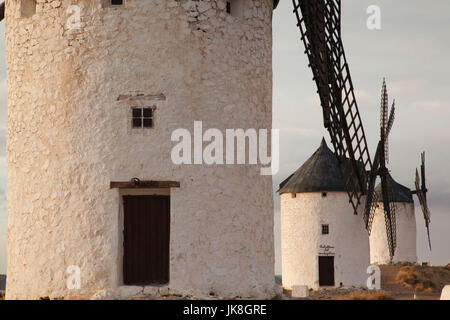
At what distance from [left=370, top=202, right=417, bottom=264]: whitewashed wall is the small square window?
28374mm

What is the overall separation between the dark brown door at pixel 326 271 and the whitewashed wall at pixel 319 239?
0.17 metres

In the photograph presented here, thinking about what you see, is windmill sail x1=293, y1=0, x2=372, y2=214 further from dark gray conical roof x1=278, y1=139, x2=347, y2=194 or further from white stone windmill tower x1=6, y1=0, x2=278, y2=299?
dark gray conical roof x1=278, y1=139, x2=347, y2=194

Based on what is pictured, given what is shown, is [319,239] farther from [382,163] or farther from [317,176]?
[382,163]

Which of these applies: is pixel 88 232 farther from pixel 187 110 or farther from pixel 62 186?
pixel 187 110

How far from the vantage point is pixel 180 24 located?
13422mm

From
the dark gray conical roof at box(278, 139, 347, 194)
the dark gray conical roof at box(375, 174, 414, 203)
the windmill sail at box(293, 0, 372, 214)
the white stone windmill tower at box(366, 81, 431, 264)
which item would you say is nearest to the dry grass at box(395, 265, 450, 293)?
the white stone windmill tower at box(366, 81, 431, 264)

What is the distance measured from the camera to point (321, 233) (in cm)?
3059

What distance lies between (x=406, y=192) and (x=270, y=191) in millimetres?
27261

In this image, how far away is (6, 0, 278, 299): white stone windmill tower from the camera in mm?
13172

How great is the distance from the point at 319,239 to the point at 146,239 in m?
17.7

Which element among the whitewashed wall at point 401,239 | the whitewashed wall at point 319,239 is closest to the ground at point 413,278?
the whitewashed wall at point 401,239
